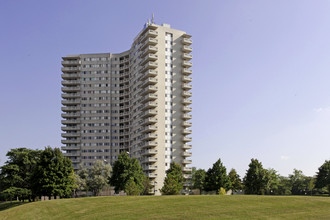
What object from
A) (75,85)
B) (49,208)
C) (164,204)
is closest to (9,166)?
(49,208)

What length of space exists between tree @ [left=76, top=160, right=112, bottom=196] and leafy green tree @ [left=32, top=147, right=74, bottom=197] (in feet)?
110

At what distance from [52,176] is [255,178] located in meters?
58.1

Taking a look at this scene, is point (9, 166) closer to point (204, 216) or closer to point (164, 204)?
point (164, 204)

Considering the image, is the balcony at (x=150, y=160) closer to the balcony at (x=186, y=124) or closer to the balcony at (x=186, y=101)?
the balcony at (x=186, y=124)

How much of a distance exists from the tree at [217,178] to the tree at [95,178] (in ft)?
122

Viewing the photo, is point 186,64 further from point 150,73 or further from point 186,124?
point 186,124

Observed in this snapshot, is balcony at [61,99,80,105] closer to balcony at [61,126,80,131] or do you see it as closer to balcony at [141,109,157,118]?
balcony at [61,126,80,131]

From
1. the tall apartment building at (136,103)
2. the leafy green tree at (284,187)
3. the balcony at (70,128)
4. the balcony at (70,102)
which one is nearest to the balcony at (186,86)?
the tall apartment building at (136,103)

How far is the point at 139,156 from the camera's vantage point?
484ft

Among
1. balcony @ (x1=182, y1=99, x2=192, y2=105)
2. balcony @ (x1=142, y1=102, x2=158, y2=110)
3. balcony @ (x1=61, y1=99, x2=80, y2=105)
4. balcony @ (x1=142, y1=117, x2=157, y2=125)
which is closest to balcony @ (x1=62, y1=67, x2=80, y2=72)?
balcony @ (x1=61, y1=99, x2=80, y2=105)

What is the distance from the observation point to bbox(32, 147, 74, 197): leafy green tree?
83562 mm

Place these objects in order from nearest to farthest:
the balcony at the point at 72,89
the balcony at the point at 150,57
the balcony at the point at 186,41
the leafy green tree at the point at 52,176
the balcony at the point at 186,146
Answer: the leafy green tree at the point at 52,176 → the balcony at the point at 186,146 → the balcony at the point at 150,57 → the balcony at the point at 186,41 → the balcony at the point at 72,89

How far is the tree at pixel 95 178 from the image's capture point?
12131cm

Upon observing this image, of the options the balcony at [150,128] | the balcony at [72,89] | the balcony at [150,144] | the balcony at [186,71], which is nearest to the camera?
the balcony at [150,144]
